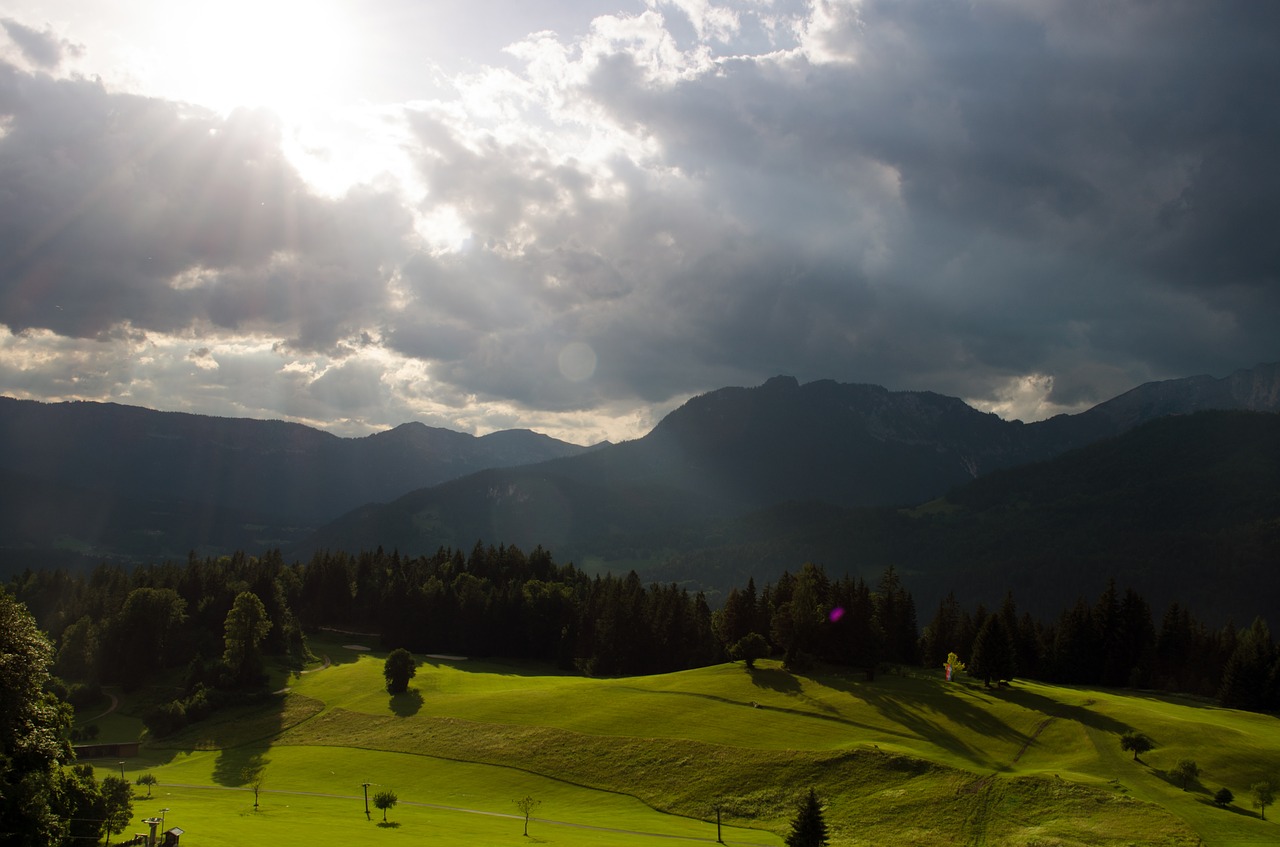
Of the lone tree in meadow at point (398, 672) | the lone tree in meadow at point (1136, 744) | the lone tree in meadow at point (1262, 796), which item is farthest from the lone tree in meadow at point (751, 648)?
the lone tree in meadow at point (1262, 796)

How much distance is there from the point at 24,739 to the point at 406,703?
64.2 meters

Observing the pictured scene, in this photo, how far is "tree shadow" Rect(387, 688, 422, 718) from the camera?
337ft

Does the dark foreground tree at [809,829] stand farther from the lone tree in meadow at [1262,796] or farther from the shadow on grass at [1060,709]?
the shadow on grass at [1060,709]

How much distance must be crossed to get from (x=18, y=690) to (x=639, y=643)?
10767 cm

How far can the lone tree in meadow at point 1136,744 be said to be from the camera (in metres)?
68.6

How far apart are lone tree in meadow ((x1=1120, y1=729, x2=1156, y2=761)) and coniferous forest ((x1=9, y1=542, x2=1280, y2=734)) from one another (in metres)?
24.5

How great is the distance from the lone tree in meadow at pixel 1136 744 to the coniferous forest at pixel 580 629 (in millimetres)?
24479

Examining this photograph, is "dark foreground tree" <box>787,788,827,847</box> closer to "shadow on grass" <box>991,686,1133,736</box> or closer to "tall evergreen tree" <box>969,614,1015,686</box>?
"shadow on grass" <box>991,686,1133,736</box>

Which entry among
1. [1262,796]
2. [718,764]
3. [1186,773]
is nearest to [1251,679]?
[1186,773]

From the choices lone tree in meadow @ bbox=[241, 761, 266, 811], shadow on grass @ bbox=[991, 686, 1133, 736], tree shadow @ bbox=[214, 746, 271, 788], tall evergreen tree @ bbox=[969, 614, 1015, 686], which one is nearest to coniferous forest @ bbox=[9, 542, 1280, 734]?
tall evergreen tree @ bbox=[969, 614, 1015, 686]

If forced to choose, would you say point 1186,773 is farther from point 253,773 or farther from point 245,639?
point 245,639

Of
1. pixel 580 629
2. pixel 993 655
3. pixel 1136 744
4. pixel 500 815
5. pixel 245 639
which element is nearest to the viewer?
pixel 1136 744

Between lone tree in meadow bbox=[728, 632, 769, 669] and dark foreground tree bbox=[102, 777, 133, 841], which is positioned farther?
lone tree in meadow bbox=[728, 632, 769, 669]

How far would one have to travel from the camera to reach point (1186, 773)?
6216 centimetres
